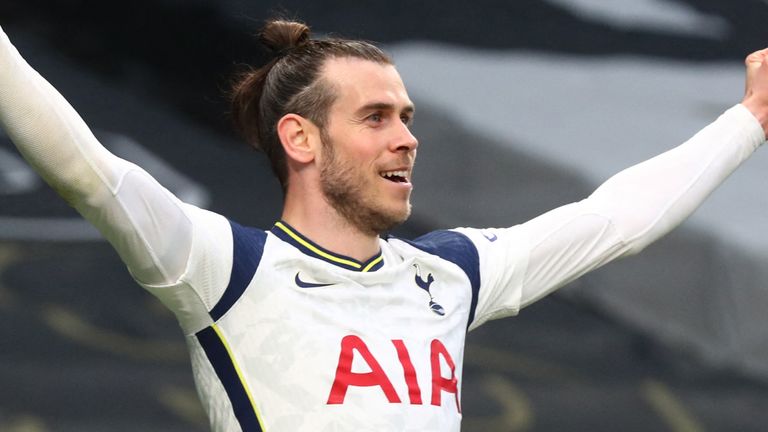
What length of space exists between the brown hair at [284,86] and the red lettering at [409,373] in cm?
42

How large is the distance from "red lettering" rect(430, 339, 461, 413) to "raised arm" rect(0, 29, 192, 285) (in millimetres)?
472

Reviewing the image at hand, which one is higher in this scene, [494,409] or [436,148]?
[436,148]

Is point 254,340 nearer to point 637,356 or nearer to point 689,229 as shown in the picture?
point 637,356

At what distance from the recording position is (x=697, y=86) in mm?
4551

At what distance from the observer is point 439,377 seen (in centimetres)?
226

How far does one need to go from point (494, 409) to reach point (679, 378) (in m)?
0.63

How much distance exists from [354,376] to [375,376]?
0.04m

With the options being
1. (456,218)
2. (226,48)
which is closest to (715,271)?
(456,218)

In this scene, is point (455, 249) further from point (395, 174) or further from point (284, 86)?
point (284, 86)

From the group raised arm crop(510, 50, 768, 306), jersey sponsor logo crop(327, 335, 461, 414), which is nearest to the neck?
jersey sponsor logo crop(327, 335, 461, 414)

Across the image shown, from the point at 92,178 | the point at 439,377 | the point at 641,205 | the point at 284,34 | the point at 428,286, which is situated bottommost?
the point at 439,377

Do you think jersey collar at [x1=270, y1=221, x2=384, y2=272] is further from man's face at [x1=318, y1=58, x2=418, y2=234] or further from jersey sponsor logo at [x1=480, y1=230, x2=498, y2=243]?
jersey sponsor logo at [x1=480, y1=230, x2=498, y2=243]

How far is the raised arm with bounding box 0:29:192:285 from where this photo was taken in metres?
1.88

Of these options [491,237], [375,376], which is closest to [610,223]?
[491,237]
